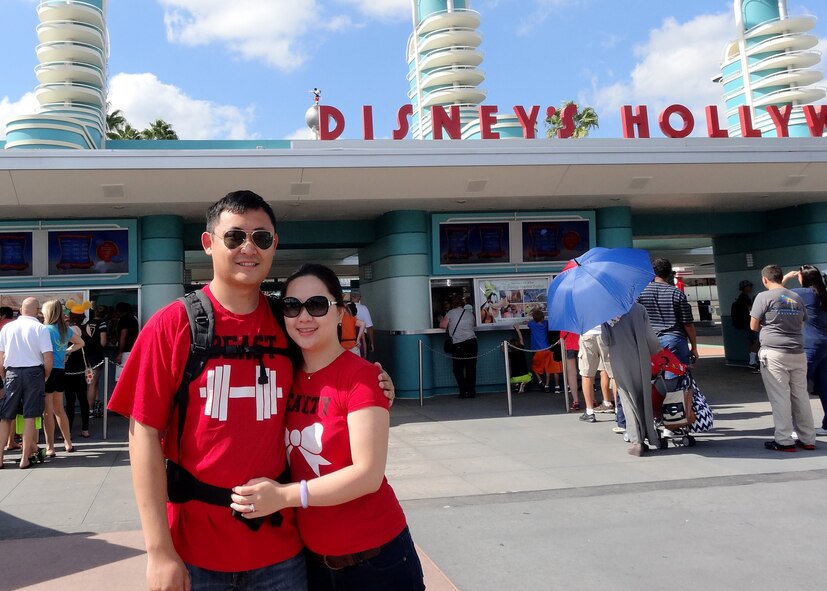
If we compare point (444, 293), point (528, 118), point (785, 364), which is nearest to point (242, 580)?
point (785, 364)

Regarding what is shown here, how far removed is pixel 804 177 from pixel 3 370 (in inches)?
500

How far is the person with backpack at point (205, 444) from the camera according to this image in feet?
5.70

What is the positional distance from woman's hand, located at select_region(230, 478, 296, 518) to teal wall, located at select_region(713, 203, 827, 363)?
44.0 ft

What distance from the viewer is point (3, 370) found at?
22.0ft

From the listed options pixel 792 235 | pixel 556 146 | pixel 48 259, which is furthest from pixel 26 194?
pixel 792 235

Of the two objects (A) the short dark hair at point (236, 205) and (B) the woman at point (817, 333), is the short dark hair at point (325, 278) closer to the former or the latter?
(A) the short dark hair at point (236, 205)

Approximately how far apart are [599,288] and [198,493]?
507 cm

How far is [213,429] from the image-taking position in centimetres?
179

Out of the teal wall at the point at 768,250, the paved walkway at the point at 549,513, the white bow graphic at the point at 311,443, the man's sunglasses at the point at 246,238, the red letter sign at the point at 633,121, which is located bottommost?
the paved walkway at the point at 549,513

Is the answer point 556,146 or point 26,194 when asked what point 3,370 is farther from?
point 556,146

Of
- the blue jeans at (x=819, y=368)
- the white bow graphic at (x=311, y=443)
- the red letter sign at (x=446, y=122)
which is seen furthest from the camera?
the red letter sign at (x=446, y=122)

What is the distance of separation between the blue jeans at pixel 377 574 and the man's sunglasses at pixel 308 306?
75 centimetres

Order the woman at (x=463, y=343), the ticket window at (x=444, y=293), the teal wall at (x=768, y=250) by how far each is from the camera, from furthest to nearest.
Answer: the teal wall at (x=768, y=250), the ticket window at (x=444, y=293), the woman at (x=463, y=343)

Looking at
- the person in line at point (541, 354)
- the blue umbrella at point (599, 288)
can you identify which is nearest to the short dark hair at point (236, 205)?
the blue umbrella at point (599, 288)
